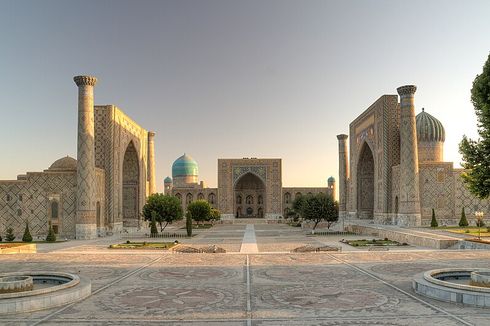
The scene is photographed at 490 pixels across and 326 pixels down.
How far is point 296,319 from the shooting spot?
8945 mm

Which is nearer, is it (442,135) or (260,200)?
(442,135)

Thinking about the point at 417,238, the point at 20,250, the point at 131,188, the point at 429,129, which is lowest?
the point at 20,250

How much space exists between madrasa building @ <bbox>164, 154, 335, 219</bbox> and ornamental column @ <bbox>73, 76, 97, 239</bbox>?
28.8 meters

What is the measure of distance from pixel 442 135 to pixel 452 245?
25191 millimetres

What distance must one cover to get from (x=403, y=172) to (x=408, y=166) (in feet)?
1.99

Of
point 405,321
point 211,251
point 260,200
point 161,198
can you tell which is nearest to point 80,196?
point 161,198

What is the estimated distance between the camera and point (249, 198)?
72562 millimetres

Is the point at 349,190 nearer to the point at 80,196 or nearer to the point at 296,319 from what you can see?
the point at 80,196

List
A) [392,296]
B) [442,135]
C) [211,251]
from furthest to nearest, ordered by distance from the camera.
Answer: [442,135]
[211,251]
[392,296]

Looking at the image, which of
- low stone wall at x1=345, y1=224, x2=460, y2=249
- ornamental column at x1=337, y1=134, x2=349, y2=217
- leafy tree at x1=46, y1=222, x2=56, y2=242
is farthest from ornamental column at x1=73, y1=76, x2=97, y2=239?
ornamental column at x1=337, y1=134, x2=349, y2=217

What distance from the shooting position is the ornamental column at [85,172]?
98.7 feet

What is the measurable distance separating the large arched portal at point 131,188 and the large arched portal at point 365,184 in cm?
2240

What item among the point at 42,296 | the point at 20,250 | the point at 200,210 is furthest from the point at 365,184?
the point at 42,296

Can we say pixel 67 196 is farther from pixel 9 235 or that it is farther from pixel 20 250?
pixel 20 250
